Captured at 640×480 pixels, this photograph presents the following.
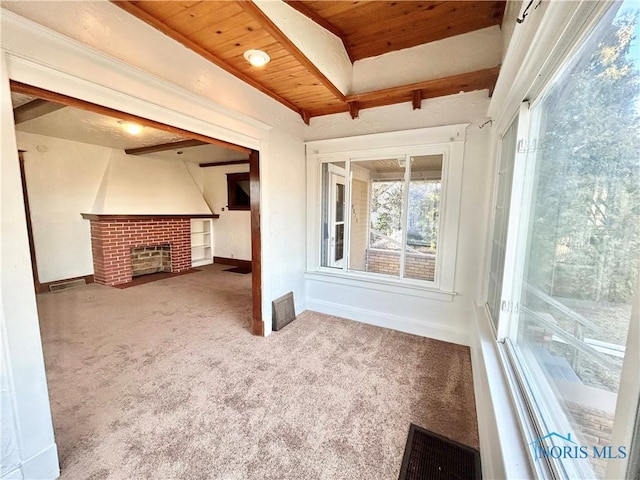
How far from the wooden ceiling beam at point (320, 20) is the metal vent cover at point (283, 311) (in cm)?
278

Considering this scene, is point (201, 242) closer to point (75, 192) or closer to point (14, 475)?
point (75, 192)

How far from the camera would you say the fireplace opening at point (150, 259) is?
545cm

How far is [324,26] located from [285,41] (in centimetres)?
87

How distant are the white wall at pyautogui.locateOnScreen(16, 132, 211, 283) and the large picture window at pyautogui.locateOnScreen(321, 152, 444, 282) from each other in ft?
12.9

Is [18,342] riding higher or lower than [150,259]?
higher

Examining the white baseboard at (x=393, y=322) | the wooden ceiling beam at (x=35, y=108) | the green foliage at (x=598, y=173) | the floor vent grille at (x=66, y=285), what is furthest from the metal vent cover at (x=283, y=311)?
the floor vent grille at (x=66, y=285)

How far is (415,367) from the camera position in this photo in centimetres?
239

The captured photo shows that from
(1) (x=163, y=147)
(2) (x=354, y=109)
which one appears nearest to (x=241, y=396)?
(2) (x=354, y=109)

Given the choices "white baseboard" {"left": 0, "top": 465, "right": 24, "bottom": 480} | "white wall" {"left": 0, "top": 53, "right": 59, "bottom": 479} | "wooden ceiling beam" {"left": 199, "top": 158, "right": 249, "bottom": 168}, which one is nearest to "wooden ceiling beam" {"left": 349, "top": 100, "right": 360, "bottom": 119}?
"white wall" {"left": 0, "top": 53, "right": 59, "bottom": 479}

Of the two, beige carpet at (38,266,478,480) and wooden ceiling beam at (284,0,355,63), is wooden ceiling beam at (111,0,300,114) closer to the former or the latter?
wooden ceiling beam at (284,0,355,63)

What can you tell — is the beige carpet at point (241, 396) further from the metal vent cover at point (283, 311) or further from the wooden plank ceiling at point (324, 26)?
the wooden plank ceiling at point (324, 26)

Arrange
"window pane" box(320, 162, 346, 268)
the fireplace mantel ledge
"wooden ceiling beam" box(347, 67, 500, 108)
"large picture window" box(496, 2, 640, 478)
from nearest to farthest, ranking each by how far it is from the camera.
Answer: "large picture window" box(496, 2, 640, 478)
"wooden ceiling beam" box(347, 67, 500, 108)
"window pane" box(320, 162, 346, 268)
the fireplace mantel ledge

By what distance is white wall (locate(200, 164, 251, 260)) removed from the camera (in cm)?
624

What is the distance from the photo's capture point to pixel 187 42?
1872 mm
